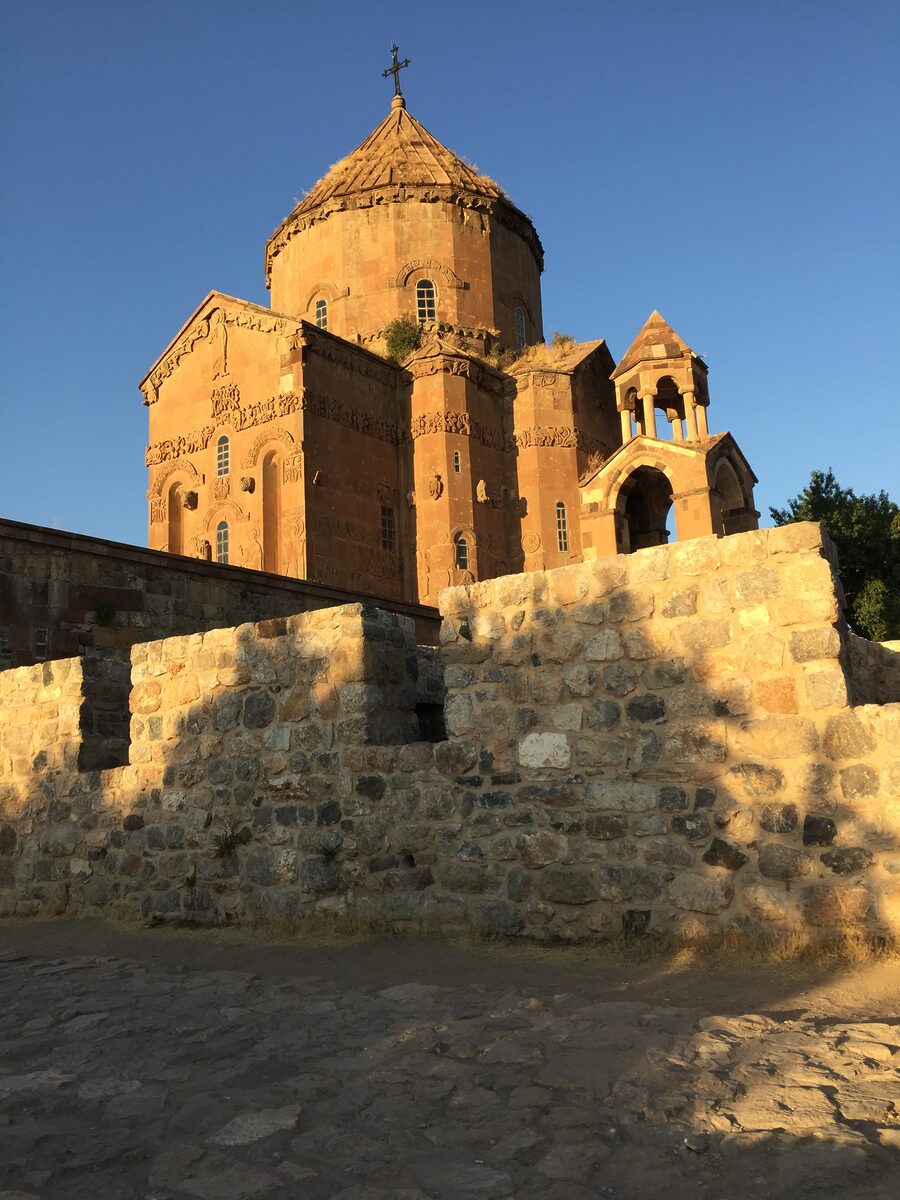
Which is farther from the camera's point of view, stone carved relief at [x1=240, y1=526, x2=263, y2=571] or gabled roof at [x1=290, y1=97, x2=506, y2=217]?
gabled roof at [x1=290, y1=97, x2=506, y2=217]

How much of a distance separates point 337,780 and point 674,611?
2715 mm

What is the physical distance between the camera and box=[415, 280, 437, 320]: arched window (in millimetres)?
29312

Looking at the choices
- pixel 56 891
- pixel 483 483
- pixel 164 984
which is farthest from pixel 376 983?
pixel 483 483

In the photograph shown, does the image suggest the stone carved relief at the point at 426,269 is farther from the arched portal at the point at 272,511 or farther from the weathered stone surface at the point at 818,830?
the weathered stone surface at the point at 818,830

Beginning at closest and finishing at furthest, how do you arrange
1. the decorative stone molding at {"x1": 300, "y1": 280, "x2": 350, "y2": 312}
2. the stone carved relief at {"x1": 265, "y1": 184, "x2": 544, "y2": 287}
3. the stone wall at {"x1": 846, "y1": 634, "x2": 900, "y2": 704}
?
the stone wall at {"x1": 846, "y1": 634, "x2": 900, "y2": 704}
the decorative stone molding at {"x1": 300, "y1": 280, "x2": 350, "y2": 312}
the stone carved relief at {"x1": 265, "y1": 184, "x2": 544, "y2": 287}

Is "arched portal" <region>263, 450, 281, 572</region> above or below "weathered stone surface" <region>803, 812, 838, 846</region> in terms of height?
above

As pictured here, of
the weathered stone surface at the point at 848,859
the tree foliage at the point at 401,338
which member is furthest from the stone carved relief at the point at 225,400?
the weathered stone surface at the point at 848,859

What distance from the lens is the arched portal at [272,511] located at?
2430 centimetres

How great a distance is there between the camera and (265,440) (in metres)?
24.9

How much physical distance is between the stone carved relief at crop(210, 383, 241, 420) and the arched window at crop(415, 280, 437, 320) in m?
6.77

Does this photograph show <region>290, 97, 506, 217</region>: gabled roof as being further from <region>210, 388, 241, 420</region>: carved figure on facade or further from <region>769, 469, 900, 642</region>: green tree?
<region>769, 469, 900, 642</region>: green tree

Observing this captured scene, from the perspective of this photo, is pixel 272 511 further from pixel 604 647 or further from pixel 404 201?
pixel 604 647

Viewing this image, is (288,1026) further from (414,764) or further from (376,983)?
(414,764)

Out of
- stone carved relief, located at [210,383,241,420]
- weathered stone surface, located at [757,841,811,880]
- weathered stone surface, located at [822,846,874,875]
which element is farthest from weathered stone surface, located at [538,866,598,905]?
stone carved relief, located at [210,383,241,420]
